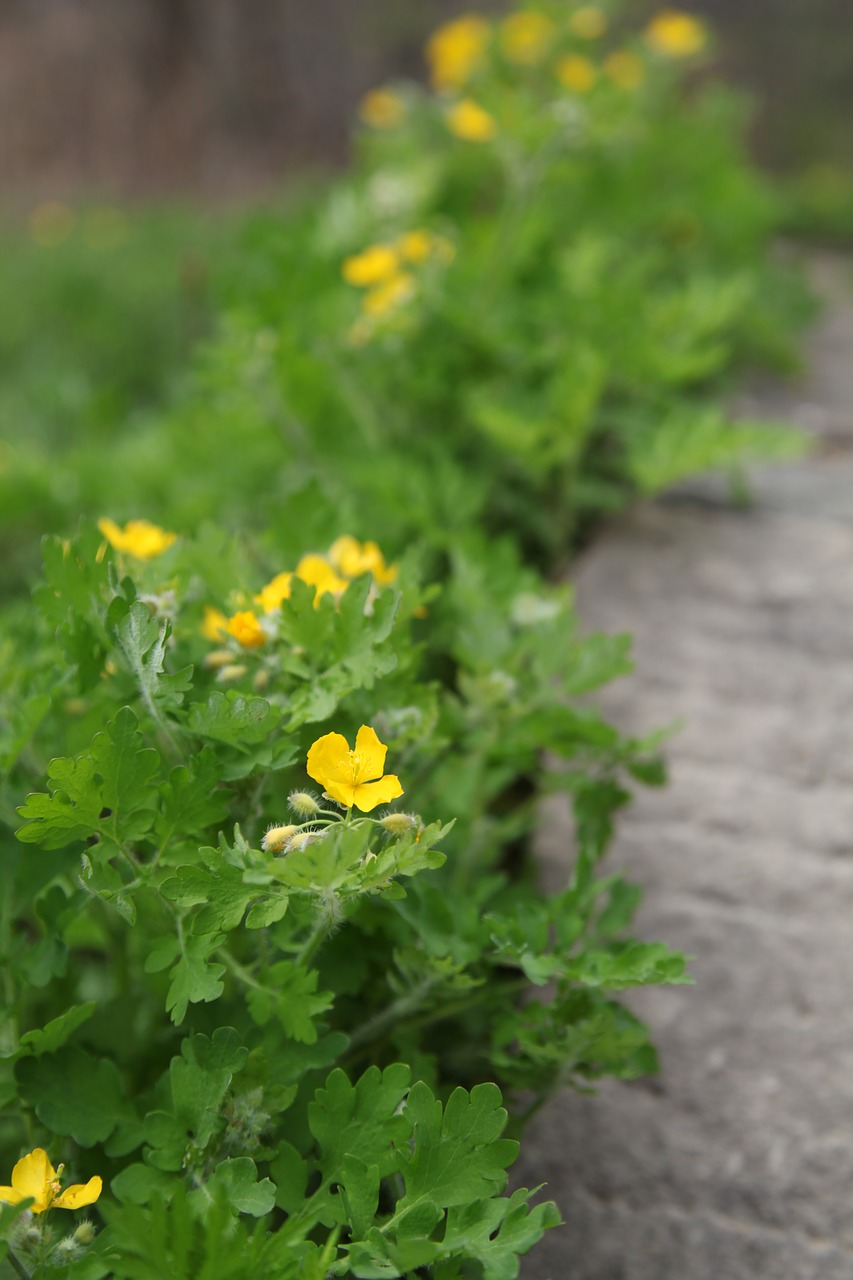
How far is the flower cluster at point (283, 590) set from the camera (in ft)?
3.89

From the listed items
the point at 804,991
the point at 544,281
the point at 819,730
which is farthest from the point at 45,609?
the point at 544,281

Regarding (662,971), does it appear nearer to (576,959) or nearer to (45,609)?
(576,959)

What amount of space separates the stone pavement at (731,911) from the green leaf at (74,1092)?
1.72 ft

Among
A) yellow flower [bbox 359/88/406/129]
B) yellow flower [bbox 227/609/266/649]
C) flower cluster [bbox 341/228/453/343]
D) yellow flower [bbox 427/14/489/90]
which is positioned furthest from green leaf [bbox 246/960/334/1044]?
yellow flower [bbox 359/88/406/129]

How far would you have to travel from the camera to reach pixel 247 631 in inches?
46.4

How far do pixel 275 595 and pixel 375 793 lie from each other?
35 centimetres

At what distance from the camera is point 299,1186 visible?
102cm

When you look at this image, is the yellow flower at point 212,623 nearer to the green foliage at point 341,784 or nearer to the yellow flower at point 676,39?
the green foliage at point 341,784

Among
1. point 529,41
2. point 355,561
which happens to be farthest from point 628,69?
point 355,561

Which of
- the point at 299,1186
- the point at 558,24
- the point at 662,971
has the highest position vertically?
the point at 558,24

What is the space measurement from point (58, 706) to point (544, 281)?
6.51ft

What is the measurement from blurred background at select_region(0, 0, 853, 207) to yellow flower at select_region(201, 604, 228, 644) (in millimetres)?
7021

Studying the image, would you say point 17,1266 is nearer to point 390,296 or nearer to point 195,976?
point 195,976

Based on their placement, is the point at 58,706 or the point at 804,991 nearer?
the point at 58,706
